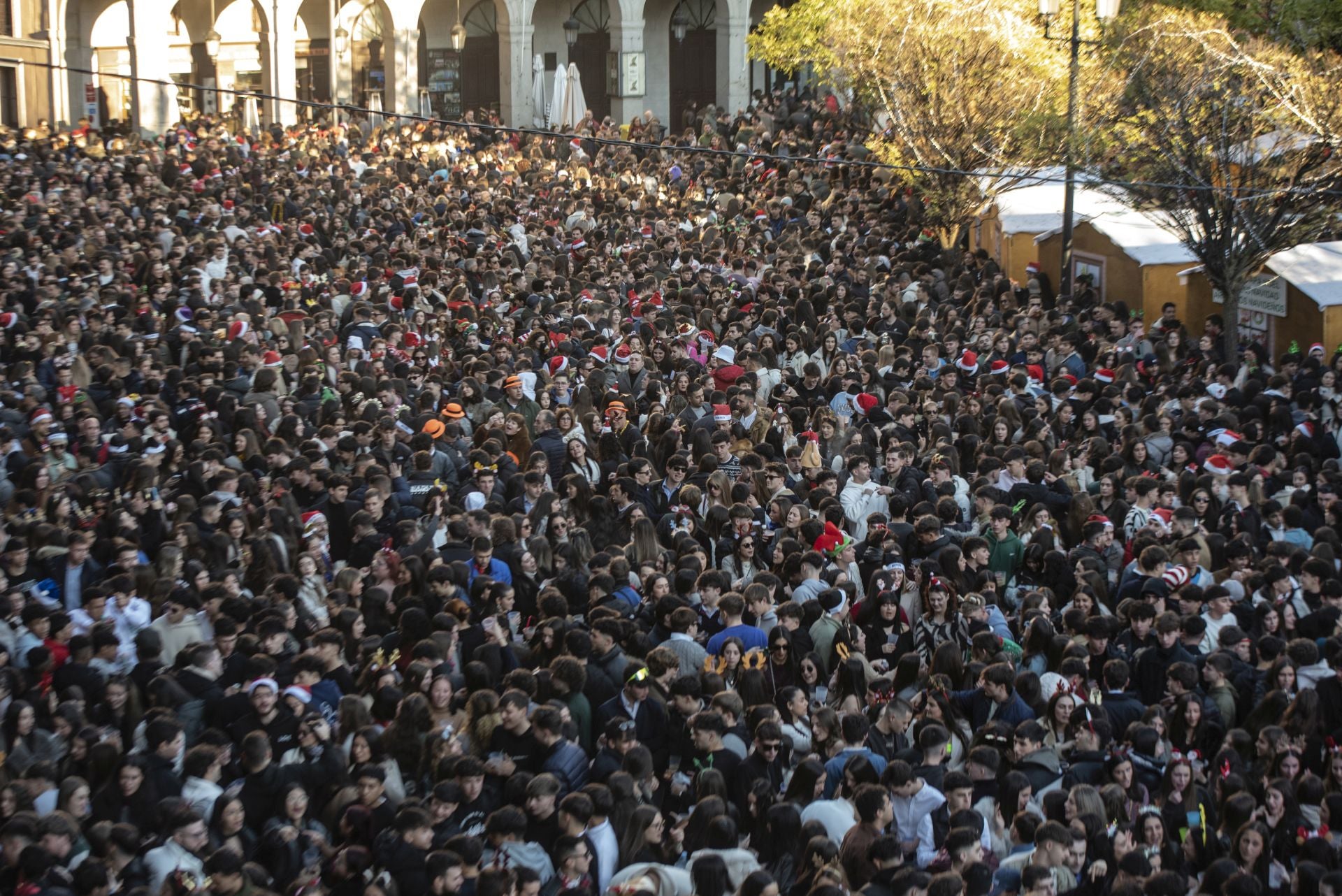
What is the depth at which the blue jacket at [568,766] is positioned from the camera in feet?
25.3

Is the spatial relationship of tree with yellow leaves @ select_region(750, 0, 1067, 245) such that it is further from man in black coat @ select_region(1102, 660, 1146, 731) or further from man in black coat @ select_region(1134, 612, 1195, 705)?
man in black coat @ select_region(1102, 660, 1146, 731)

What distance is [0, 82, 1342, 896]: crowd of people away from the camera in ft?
23.6

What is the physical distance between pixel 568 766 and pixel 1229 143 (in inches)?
569

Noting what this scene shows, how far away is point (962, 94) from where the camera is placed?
23.7m

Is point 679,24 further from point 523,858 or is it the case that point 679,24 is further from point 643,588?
point 523,858

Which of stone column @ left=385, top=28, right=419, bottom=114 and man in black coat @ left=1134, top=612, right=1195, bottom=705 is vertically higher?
stone column @ left=385, top=28, right=419, bottom=114

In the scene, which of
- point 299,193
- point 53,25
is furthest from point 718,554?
point 53,25

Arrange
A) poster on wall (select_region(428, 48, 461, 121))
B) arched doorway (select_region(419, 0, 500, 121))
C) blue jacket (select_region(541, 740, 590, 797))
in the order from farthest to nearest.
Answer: arched doorway (select_region(419, 0, 500, 121)) → poster on wall (select_region(428, 48, 461, 121)) → blue jacket (select_region(541, 740, 590, 797))

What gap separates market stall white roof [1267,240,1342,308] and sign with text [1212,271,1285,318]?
18cm

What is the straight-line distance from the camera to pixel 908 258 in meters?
22.3

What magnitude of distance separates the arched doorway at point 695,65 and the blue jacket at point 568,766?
123 feet

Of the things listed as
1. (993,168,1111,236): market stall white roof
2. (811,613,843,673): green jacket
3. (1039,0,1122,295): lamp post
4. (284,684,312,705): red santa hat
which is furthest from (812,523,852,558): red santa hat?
(993,168,1111,236): market stall white roof

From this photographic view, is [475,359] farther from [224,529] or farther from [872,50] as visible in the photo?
[872,50]

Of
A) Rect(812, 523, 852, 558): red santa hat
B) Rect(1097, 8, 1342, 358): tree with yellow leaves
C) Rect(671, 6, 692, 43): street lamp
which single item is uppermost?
Rect(671, 6, 692, 43): street lamp
